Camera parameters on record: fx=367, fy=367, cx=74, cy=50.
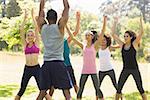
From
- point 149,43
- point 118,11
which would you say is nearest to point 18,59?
point 149,43

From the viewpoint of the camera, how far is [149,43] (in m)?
21.8

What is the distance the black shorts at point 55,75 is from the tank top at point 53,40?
9 centimetres

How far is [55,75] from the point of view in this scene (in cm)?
508

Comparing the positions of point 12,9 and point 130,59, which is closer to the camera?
point 130,59

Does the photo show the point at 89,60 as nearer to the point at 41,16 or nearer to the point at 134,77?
the point at 134,77

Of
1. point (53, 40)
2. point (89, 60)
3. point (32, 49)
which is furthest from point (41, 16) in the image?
point (89, 60)

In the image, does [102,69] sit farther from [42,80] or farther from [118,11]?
[118,11]

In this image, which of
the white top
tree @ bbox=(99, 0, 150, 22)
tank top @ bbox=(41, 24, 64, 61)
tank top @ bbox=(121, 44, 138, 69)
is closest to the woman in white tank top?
the white top

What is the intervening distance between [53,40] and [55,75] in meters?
0.49

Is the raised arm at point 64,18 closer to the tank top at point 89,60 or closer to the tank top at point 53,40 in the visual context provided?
the tank top at point 53,40

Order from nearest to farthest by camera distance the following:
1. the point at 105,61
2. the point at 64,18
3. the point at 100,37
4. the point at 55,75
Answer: the point at 64,18 → the point at 55,75 → the point at 100,37 → the point at 105,61

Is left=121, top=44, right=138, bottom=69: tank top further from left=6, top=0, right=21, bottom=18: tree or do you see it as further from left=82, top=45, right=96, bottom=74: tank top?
left=6, top=0, right=21, bottom=18: tree

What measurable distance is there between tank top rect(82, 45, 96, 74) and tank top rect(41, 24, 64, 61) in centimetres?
143

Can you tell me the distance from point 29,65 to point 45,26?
136 centimetres
